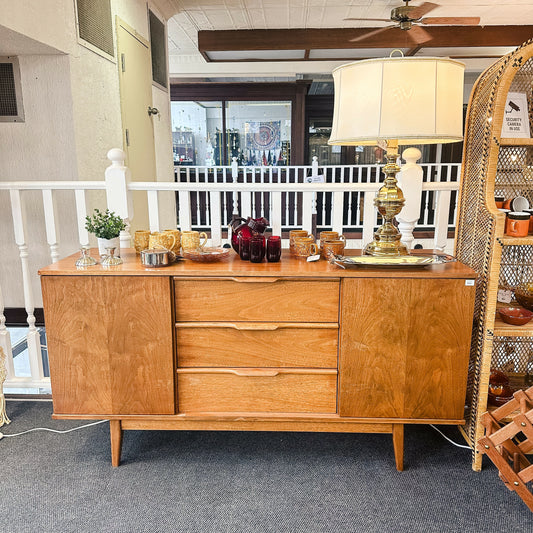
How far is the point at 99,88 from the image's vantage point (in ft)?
12.2

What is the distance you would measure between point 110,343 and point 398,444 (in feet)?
3.87

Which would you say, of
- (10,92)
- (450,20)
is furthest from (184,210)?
(450,20)

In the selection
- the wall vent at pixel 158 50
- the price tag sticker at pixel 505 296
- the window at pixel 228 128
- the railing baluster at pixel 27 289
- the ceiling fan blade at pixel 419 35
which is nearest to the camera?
the price tag sticker at pixel 505 296

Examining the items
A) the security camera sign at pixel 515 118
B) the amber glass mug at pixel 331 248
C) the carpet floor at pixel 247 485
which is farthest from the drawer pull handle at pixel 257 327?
the security camera sign at pixel 515 118

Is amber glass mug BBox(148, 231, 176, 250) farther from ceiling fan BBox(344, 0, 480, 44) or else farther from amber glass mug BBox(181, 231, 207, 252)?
ceiling fan BBox(344, 0, 480, 44)

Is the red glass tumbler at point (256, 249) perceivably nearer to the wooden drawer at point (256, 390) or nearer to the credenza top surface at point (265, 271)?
the credenza top surface at point (265, 271)

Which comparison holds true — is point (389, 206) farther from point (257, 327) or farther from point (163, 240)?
point (163, 240)

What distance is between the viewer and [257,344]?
5.70ft

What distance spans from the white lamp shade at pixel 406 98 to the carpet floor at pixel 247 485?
128 cm

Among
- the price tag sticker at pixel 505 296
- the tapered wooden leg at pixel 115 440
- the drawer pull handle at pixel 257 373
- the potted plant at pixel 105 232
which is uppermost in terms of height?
the potted plant at pixel 105 232

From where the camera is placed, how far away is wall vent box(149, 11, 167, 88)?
516 cm

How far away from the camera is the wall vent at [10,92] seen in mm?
3287

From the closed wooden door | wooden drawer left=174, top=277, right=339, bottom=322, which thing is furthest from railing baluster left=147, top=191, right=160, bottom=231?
the closed wooden door

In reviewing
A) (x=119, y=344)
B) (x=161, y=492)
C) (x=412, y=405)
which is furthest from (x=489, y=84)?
(x=161, y=492)
